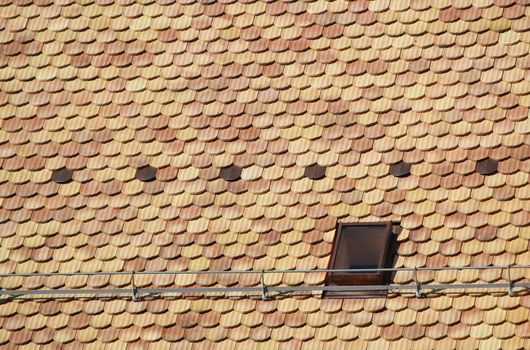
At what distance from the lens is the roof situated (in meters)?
16.3

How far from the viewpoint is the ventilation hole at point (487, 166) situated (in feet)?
55.6

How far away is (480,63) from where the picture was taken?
17.8 metres

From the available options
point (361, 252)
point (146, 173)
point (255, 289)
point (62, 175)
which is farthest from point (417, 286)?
point (62, 175)

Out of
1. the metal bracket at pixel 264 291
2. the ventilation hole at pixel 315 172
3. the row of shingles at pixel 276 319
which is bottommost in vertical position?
the row of shingles at pixel 276 319

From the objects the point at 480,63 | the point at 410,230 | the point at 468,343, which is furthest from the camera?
the point at 480,63

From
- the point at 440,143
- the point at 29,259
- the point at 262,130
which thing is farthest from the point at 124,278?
the point at 440,143

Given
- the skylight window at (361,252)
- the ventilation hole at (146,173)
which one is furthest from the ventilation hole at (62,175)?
the skylight window at (361,252)

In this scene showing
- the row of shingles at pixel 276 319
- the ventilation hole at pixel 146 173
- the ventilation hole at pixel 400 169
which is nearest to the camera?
the row of shingles at pixel 276 319

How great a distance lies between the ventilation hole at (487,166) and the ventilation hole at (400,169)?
2.53 ft

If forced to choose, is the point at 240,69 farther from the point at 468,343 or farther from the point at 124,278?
the point at 468,343

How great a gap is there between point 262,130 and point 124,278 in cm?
241

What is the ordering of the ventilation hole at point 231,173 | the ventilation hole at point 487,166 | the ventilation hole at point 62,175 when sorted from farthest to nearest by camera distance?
the ventilation hole at point 62,175 → the ventilation hole at point 231,173 → the ventilation hole at point 487,166

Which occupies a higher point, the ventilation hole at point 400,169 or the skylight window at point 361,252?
the ventilation hole at point 400,169

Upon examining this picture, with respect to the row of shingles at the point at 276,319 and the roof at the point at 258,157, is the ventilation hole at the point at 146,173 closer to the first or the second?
the roof at the point at 258,157
